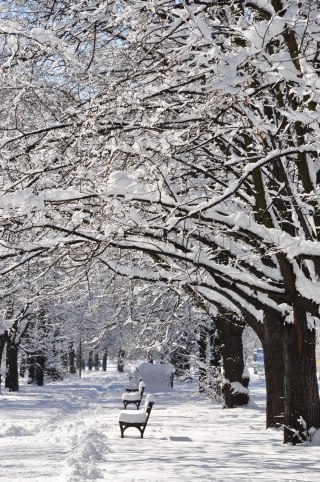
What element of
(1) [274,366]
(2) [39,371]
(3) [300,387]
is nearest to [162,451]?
(3) [300,387]

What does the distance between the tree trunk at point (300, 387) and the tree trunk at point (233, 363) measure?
7.94 metres

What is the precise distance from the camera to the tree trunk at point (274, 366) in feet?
42.0

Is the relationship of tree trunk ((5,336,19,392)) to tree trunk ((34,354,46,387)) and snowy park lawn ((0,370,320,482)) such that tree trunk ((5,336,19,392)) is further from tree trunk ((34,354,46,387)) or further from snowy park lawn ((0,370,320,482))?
snowy park lawn ((0,370,320,482))

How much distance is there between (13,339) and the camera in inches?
1394

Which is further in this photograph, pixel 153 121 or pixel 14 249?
pixel 14 249

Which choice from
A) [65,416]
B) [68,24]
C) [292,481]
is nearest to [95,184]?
[68,24]

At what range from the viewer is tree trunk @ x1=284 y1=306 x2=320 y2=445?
36.6 ft

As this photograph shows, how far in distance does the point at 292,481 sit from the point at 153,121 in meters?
4.52

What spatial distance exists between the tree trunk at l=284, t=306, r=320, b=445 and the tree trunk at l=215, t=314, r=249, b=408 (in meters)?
7.94

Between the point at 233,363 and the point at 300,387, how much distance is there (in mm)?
8409

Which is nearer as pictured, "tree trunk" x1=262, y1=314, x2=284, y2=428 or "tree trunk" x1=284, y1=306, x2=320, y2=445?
"tree trunk" x1=284, y1=306, x2=320, y2=445

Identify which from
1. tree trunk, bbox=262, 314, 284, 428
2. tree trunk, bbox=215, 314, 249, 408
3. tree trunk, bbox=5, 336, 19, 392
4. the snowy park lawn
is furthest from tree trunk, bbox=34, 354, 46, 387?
tree trunk, bbox=262, 314, 284, 428

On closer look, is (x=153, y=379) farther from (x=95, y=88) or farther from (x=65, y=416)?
(x=95, y=88)

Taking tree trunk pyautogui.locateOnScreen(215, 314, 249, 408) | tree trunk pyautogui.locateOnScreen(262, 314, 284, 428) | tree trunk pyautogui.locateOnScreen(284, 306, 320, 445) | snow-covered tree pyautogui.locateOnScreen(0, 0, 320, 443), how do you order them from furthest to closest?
tree trunk pyautogui.locateOnScreen(215, 314, 249, 408), tree trunk pyautogui.locateOnScreen(262, 314, 284, 428), tree trunk pyautogui.locateOnScreen(284, 306, 320, 445), snow-covered tree pyautogui.locateOnScreen(0, 0, 320, 443)
